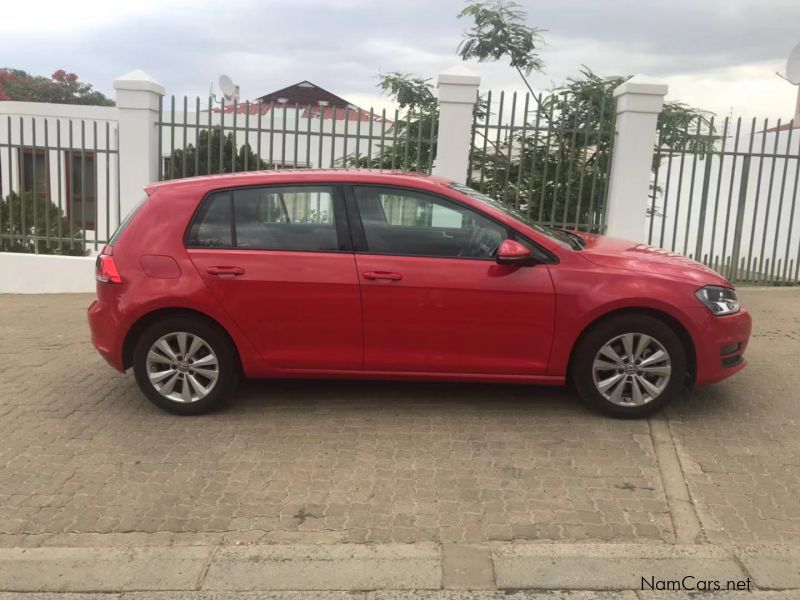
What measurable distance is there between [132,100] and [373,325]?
591 cm

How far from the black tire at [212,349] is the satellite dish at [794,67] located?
32.9 feet

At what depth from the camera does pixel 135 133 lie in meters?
8.81

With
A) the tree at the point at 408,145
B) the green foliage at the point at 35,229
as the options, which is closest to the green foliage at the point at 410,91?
the tree at the point at 408,145

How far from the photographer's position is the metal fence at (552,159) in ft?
28.7

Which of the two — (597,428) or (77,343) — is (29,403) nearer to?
(77,343)

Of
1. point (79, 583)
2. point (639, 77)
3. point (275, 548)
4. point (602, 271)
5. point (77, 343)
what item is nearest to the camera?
point (79, 583)

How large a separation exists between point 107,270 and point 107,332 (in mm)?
415

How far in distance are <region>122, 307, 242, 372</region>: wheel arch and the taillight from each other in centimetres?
30

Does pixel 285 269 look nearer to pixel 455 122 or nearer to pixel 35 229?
Result: pixel 455 122

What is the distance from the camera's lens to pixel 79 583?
9.89 feet

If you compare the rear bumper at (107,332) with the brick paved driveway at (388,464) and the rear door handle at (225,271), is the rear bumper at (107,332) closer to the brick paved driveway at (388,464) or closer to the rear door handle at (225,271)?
the brick paved driveway at (388,464)

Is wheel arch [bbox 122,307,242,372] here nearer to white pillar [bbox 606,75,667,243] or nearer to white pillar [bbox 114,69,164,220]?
white pillar [bbox 114,69,164,220]

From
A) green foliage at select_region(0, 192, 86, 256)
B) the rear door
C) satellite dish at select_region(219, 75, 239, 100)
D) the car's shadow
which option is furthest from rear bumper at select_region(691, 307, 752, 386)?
satellite dish at select_region(219, 75, 239, 100)

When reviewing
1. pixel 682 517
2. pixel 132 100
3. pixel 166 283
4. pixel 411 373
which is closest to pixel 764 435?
pixel 682 517
